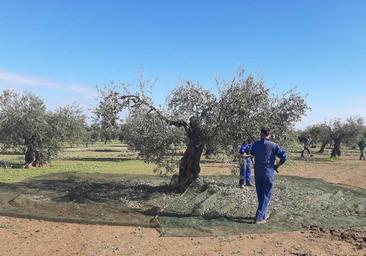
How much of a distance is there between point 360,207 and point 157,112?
614 cm

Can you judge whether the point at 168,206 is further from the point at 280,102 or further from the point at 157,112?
the point at 280,102

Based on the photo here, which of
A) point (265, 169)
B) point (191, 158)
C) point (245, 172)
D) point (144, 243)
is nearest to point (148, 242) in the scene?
point (144, 243)

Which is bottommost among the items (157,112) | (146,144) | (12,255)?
(12,255)

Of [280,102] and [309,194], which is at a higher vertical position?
[280,102]

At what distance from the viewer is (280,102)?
13.7 metres

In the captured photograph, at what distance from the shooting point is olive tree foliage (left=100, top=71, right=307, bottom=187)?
12.6m

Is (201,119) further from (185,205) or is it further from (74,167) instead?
(74,167)

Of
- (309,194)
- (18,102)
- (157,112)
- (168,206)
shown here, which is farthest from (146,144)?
(18,102)

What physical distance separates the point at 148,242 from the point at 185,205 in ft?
11.5

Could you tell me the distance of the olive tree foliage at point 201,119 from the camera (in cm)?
1260

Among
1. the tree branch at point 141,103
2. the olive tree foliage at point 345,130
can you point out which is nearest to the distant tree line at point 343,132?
the olive tree foliage at point 345,130

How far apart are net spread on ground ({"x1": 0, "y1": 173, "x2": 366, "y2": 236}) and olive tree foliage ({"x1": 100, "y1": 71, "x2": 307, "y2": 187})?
A: 1101 mm

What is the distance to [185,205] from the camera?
1142 centimetres

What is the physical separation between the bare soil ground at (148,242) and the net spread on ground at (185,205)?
430 mm
